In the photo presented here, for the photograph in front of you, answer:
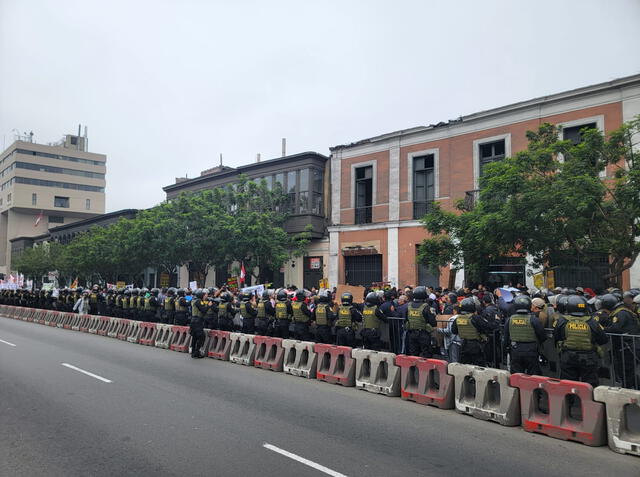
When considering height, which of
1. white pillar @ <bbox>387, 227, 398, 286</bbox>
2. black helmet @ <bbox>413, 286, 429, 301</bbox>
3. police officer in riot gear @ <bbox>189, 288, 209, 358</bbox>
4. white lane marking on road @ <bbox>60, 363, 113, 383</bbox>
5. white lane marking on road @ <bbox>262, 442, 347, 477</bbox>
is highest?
white pillar @ <bbox>387, 227, 398, 286</bbox>

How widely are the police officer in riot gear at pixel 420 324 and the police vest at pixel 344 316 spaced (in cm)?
149

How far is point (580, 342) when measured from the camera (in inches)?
279

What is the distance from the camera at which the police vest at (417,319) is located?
30.8 ft

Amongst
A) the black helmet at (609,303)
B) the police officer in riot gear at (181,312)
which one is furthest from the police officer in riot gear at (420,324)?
the police officer in riot gear at (181,312)

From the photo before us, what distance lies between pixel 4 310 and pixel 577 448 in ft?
110

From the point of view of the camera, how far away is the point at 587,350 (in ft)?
23.2

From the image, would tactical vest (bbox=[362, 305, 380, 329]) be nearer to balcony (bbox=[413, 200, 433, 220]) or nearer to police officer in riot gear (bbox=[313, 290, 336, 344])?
police officer in riot gear (bbox=[313, 290, 336, 344])

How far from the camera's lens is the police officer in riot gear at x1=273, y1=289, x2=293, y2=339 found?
1225 cm

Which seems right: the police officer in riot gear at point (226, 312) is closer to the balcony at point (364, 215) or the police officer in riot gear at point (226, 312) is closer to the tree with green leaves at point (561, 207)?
the tree with green leaves at point (561, 207)

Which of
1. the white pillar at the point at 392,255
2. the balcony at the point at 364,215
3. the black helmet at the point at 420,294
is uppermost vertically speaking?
the balcony at the point at 364,215

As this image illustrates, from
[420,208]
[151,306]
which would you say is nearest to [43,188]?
[151,306]

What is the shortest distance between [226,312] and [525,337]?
8.53 meters

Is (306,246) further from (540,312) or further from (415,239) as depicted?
(540,312)

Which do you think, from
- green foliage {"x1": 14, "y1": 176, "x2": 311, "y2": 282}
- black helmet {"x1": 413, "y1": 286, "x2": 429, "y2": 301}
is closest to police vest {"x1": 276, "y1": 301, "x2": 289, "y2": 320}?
black helmet {"x1": 413, "y1": 286, "x2": 429, "y2": 301}
